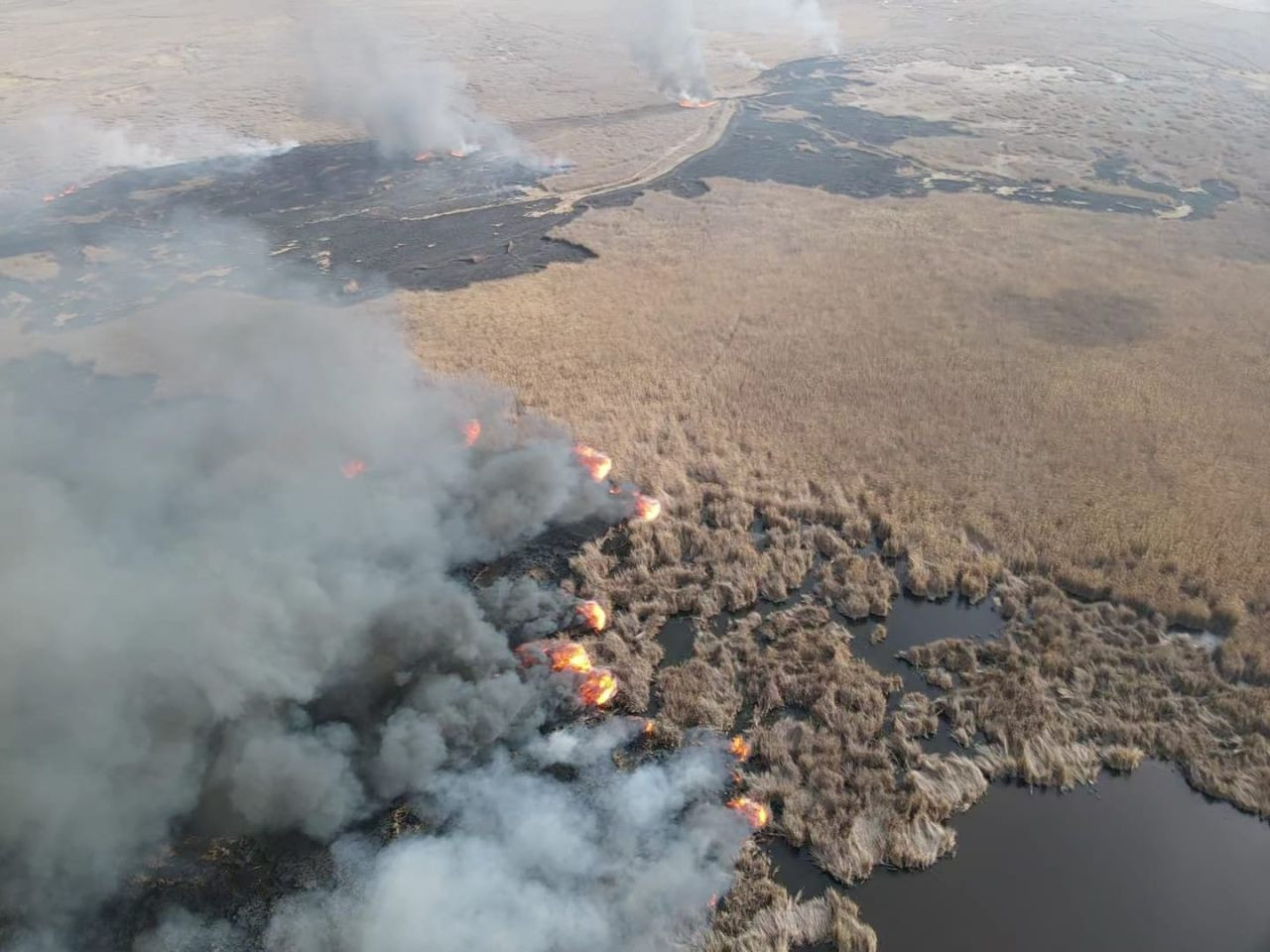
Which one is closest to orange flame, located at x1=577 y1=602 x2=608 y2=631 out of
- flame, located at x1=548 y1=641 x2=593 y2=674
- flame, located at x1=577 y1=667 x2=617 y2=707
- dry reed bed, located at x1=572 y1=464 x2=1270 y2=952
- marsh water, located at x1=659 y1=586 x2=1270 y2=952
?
dry reed bed, located at x1=572 y1=464 x2=1270 y2=952

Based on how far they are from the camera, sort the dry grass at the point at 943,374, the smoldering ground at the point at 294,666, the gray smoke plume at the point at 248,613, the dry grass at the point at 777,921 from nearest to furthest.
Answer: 1. the dry grass at the point at 777,921
2. the smoldering ground at the point at 294,666
3. the gray smoke plume at the point at 248,613
4. the dry grass at the point at 943,374

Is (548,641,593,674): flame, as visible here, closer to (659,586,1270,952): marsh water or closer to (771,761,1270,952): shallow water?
(659,586,1270,952): marsh water

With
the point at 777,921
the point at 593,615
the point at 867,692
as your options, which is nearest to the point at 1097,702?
the point at 867,692

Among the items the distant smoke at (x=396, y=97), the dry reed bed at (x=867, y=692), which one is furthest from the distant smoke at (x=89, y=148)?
the dry reed bed at (x=867, y=692)

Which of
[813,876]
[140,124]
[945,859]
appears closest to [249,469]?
[813,876]

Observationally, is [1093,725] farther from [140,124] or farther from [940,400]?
[140,124]

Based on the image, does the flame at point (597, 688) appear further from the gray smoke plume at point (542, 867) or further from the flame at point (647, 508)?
the flame at point (647, 508)

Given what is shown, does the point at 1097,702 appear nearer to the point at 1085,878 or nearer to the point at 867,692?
the point at 1085,878

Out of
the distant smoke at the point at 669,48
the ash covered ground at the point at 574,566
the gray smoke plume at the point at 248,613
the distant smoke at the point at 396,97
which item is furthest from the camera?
the distant smoke at the point at 669,48
